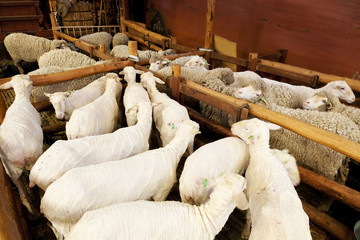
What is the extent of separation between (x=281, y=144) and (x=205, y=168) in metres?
1.12

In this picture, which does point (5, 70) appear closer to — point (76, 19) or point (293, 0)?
point (76, 19)

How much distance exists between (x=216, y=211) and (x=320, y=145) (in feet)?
4.62

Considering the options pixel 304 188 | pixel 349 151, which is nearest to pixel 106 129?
pixel 349 151

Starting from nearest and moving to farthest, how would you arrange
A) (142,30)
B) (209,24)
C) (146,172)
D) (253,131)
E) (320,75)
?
1. (146,172)
2. (253,131)
3. (320,75)
4. (209,24)
5. (142,30)

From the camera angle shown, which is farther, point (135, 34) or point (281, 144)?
point (135, 34)

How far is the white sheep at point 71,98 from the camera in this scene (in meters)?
2.38

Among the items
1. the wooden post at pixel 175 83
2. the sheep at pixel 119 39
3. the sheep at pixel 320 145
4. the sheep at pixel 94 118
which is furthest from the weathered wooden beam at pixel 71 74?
the sheep at pixel 119 39

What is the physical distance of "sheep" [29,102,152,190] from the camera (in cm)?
152

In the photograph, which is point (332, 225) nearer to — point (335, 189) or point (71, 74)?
point (335, 189)

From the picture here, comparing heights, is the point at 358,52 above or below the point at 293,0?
below

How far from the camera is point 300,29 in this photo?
409cm

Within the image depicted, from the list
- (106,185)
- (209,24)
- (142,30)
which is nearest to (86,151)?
(106,185)

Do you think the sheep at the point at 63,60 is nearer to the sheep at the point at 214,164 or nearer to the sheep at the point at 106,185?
the sheep at the point at 106,185

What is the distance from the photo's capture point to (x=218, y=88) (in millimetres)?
3002
